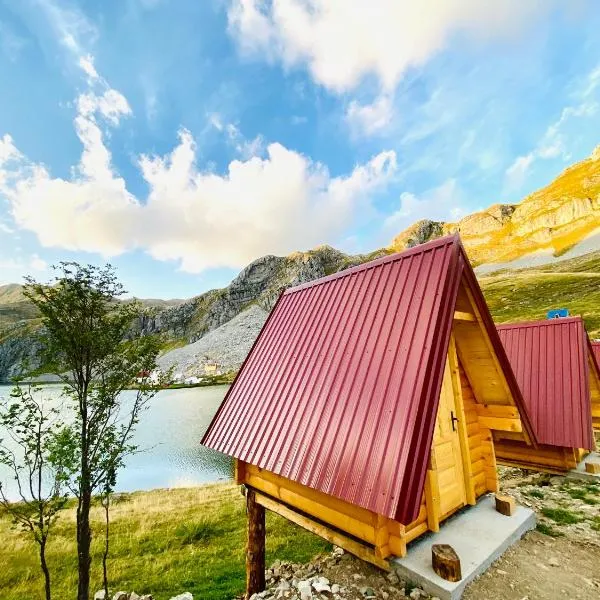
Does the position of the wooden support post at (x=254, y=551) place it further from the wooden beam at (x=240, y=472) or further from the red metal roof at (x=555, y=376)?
the red metal roof at (x=555, y=376)

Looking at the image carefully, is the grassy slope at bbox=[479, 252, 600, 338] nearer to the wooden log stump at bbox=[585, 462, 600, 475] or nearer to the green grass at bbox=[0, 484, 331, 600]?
the wooden log stump at bbox=[585, 462, 600, 475]

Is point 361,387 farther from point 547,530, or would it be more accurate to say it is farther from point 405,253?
point 547,530

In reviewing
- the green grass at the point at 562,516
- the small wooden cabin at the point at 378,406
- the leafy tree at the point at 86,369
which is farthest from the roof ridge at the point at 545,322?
the leafy tree at the point at 86,369

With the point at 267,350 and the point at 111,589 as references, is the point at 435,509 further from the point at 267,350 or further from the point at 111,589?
the point at 111,589

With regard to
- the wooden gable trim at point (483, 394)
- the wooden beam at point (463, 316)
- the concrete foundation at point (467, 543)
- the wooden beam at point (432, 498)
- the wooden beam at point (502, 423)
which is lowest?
the concrete foundation at point (467, 543)

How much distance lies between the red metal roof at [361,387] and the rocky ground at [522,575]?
2.10 m

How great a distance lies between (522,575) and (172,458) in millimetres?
38483

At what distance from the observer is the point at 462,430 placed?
25.5 ft

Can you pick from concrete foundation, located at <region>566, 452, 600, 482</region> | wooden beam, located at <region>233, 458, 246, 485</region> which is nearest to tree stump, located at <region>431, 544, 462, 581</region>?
wooden beam, located at <region>233, 458, 246, 485</region>

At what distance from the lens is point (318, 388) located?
23.0 feet

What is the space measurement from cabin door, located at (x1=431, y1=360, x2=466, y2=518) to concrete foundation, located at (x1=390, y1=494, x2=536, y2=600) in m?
0.38

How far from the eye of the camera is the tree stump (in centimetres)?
535

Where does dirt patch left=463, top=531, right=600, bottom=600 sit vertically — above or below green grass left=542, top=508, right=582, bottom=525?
above

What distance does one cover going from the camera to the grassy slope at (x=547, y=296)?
60000mm
